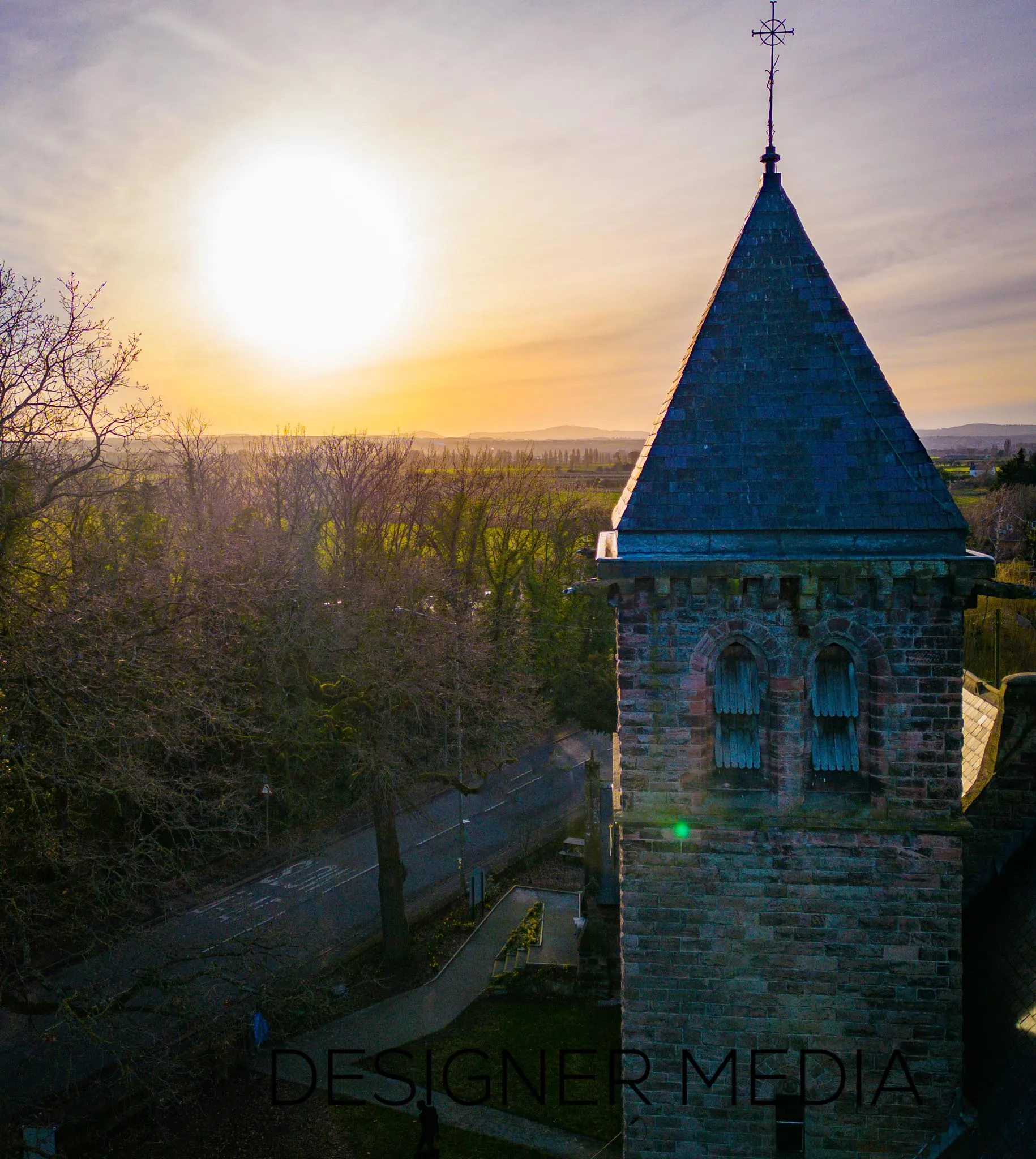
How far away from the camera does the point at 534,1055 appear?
1759cm

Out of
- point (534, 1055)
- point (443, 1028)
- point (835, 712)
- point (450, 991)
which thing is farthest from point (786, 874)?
point (450, 991)

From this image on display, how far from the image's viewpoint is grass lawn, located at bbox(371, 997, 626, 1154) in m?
16.0

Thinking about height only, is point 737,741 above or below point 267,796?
above

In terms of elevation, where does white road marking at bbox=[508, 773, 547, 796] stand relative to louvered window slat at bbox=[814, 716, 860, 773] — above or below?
below

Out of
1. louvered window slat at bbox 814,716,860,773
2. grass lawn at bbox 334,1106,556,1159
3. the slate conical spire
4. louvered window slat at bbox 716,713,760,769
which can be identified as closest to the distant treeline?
grass lawn at bbox 334,1106,556,1159

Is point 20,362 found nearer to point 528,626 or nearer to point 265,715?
point 265,715

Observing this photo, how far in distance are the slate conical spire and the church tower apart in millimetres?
24

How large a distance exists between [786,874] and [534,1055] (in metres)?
12.1

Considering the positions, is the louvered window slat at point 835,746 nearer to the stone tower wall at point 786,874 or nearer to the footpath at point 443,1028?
the stone tower wall at point 786,874

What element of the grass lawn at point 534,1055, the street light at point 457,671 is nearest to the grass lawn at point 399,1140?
the grass lawn at point 534,1055

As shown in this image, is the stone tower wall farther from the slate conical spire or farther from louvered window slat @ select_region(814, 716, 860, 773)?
the slate conical spire

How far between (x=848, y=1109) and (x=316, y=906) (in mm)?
18847

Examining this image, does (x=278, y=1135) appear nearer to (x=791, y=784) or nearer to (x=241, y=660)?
(x=241, y=660)

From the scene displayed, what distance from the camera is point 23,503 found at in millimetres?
14469
